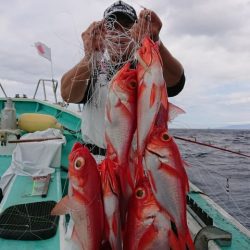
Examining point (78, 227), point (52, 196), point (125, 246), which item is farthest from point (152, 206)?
point (52, 196)

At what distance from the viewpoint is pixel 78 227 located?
139 centimetres

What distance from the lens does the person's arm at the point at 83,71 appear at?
73.0 inches

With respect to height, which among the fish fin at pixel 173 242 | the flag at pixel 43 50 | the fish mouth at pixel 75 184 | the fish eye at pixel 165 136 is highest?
the flag at pixel 43 50

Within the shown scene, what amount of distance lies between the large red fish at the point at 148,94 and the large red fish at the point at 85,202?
22 cm

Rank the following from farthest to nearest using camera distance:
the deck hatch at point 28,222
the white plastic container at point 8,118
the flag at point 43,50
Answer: the flag at point 43,50, the white plastic container at point 8,118, the deck hatch at point 28,222

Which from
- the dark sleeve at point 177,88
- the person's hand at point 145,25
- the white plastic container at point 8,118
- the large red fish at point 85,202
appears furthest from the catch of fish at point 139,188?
the white plastic container at point 8,118

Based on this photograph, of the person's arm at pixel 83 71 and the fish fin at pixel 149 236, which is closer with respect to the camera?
the fish fin at pixel 149 236

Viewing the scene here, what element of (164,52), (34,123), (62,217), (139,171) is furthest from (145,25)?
(34,123)

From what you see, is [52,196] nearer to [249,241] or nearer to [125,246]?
[249,241]

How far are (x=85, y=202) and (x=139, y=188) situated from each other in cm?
23

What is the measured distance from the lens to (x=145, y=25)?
174cm

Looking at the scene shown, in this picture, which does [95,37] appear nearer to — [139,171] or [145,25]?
[145,25]

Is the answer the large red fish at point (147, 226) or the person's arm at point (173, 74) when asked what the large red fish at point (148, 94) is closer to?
the large red fish at point (147, 226)

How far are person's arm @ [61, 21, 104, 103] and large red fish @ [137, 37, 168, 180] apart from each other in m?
0.50
